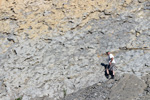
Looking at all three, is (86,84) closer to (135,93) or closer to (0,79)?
(135,93)

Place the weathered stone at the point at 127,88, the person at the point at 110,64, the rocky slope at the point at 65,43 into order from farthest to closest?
1. the rocky slope at the point at 65,43
2. the person at the point at 110,64
3. the weathered stone at the point at 127,88

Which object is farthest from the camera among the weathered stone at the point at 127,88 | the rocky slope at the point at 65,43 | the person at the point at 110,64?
the rocky slope at the point at 65,43

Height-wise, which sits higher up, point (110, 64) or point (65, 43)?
point (65, 43)

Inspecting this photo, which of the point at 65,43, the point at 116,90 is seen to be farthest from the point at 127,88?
the point at 65,43

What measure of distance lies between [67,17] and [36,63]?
2285mm

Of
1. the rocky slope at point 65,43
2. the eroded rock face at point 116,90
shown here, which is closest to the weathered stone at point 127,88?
the eroded rock face at point 116,90

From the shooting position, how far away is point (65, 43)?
35.3 ft

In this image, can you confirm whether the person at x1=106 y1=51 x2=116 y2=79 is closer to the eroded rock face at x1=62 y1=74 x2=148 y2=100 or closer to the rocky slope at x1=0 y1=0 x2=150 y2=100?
the rocky slope at x1=0 y1=0 x2=150 y2=100

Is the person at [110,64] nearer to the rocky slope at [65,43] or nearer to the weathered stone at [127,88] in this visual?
the rocky slope at [65,43]

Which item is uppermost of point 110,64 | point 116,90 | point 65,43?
point 65,43

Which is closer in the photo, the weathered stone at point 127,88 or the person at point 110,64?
the weathered stone at point 127,88

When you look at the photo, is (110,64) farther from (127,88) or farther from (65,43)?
(65,43)

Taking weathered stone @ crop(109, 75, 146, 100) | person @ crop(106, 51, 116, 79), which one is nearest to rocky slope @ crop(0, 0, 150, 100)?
person @ crop(106, 51, 116, 79)

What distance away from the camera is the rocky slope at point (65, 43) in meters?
9.91
